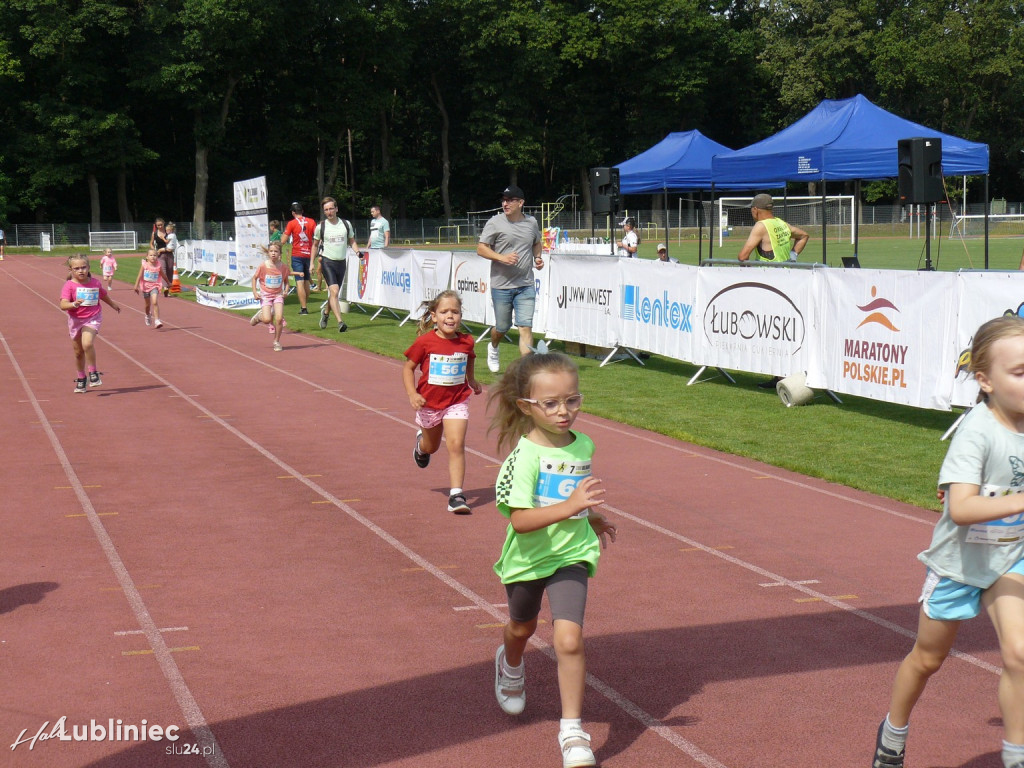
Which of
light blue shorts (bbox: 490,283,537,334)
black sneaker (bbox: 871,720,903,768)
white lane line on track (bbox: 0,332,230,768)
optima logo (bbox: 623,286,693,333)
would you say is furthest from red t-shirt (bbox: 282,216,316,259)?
black sneaker (bbox: 871,720,903,768)

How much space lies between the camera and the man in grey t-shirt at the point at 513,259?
549 inches

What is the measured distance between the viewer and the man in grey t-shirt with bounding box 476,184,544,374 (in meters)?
13.9

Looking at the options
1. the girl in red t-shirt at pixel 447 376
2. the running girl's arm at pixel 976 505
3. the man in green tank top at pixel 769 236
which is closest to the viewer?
the running girl's arm at pixel 976 505

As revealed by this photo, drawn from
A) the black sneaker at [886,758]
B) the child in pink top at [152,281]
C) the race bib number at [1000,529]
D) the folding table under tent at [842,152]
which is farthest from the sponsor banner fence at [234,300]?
the race bib number at [1000,529]

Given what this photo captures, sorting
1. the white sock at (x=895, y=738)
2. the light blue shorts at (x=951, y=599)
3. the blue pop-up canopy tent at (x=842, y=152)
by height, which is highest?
the blue pop-up canopy tent at (x=842, y=152)

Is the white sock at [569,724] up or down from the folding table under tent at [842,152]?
down

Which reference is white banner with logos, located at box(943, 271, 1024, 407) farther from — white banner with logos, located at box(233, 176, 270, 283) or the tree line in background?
the tree line in background

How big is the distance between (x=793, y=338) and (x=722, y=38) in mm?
76515

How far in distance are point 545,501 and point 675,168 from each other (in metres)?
27.5

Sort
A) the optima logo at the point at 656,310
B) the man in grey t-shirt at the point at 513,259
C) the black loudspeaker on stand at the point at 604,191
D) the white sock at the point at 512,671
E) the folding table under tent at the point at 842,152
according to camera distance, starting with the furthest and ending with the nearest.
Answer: the folding table under tent at the point at 842,152 < the black loudspeaker on stand at the point at 604,191 < the optima logo at the point at 656,310 < the man in grey t-shirt at the point at 513,259 < the white sock at the point at 512,671

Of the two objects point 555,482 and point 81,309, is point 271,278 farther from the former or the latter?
point 555,482

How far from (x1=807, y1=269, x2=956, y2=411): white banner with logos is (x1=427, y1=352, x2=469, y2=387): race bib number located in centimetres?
475

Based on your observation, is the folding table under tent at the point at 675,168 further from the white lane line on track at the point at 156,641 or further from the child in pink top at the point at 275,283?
the white lane line on track at the point at 156,641

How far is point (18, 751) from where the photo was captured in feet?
14.1
